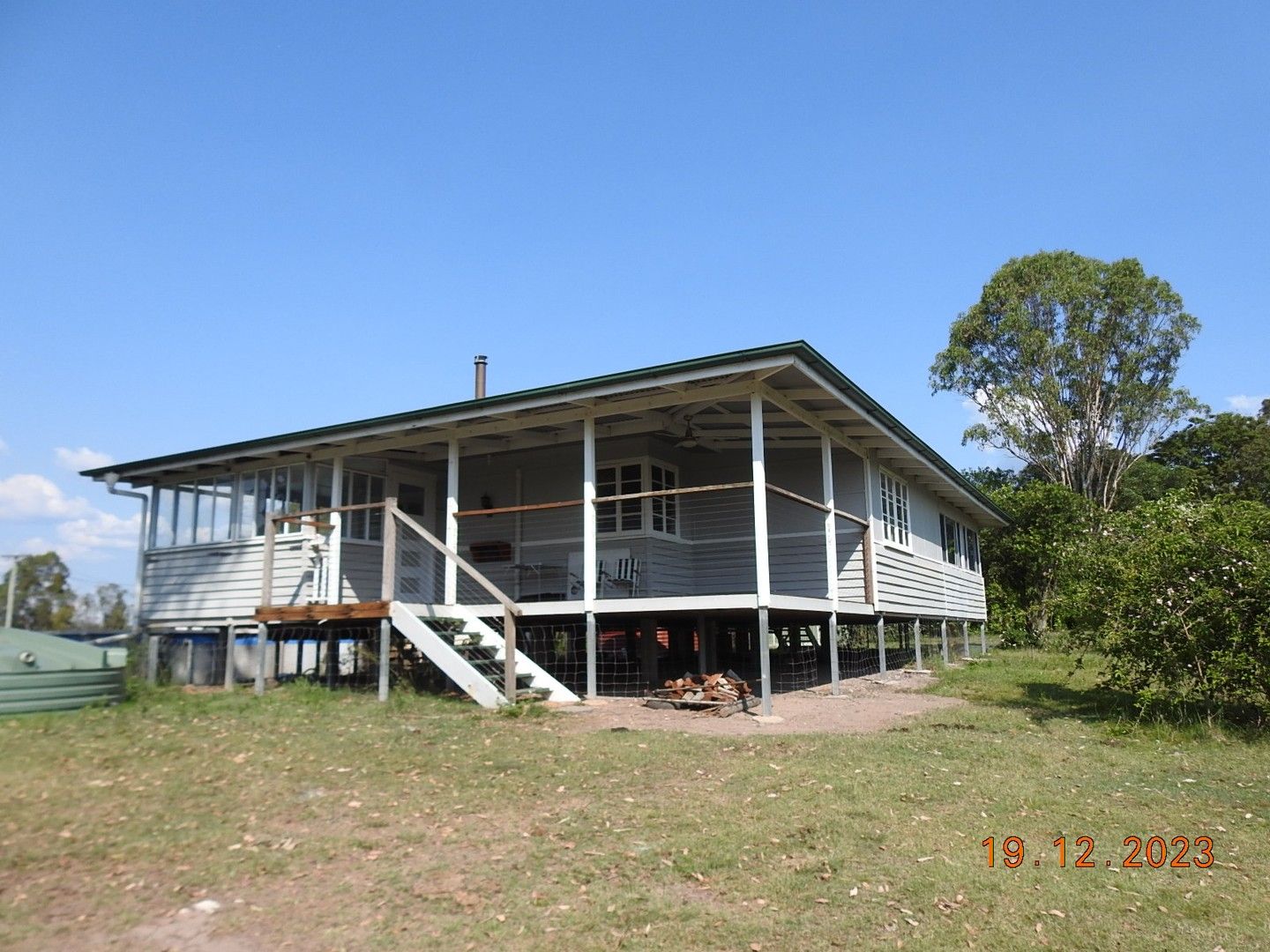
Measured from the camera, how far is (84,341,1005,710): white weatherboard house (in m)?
12.3

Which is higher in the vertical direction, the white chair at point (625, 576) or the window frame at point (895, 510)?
the window frame at point (895, 510)

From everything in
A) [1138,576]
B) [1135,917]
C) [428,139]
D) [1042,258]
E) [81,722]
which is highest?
[1042,258]

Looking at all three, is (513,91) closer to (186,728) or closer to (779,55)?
(779,55)

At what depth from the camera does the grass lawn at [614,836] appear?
168 inches

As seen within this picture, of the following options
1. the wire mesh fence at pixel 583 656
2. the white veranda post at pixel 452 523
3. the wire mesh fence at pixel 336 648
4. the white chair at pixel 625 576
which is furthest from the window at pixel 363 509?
the white chair at pixel 625 576

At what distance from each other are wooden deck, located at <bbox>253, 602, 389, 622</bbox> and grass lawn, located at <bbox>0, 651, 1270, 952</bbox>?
103 inches

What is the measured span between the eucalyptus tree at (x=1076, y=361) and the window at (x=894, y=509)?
723 inches

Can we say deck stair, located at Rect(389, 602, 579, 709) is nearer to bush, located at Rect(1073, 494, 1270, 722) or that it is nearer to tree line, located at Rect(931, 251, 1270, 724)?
bush, located at Rect(1073, 494, 1270, 722)

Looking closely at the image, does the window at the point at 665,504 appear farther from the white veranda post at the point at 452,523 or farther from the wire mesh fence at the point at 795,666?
the white veranda post at the point at 452,523

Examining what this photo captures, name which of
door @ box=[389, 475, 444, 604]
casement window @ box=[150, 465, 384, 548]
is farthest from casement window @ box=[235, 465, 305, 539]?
door @ box=[389, 475, 444, 604]

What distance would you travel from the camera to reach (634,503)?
597 inches

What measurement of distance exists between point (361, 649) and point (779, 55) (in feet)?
36.1

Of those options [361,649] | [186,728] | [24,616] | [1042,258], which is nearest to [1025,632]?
[1042,258]

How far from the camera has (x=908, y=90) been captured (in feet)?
45.4
